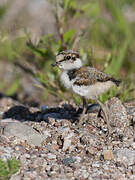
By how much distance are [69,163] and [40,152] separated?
1.17ft

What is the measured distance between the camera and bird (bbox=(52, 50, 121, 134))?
3.95 m

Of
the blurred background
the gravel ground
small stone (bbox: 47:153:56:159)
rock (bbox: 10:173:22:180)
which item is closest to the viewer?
rock (bbox: 10:173:22:180)

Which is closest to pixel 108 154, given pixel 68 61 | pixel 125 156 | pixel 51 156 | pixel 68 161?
pixel 125 156

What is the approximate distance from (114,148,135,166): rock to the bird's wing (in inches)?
30.5

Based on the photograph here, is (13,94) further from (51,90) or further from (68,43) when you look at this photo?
(68,43)

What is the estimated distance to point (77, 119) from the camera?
14.6ft

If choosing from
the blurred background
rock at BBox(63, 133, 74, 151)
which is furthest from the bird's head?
rock at BBox(63, 133, 74, 151)

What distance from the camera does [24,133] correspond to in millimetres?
3902

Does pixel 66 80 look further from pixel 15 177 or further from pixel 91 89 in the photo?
pixel 15 177

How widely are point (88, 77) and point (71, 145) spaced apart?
28.8 inches

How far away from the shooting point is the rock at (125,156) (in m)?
3.50

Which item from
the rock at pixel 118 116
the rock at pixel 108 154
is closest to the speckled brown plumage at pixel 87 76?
the rock at pixel 118 116

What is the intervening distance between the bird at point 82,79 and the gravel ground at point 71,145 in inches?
8.4

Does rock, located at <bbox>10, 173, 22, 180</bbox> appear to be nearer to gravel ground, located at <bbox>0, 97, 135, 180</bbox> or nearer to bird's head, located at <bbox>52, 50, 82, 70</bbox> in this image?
gravel ground, located at <bbox>0, 97, 135, 180</bbox>
